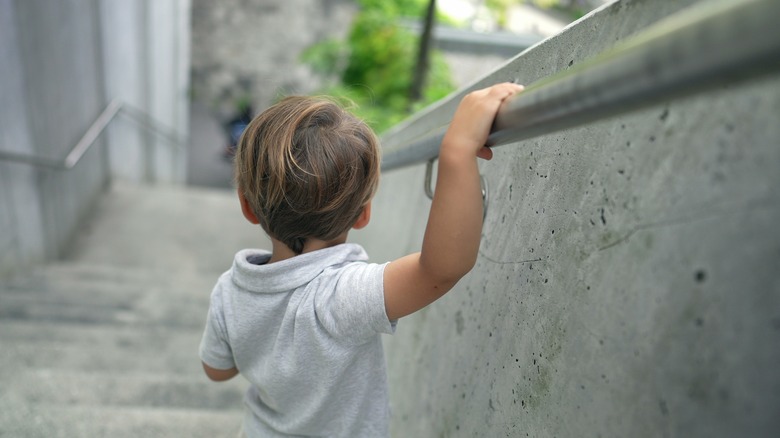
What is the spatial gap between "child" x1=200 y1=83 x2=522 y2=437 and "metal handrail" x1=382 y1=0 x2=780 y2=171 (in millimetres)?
168

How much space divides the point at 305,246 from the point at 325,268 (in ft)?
0.23

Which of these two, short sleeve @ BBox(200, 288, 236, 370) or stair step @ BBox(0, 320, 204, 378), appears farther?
stair step @ BBox(0, 320, 204, 378)

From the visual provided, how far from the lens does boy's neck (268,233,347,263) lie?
3.56 ft

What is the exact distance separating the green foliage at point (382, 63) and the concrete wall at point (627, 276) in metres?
3.62

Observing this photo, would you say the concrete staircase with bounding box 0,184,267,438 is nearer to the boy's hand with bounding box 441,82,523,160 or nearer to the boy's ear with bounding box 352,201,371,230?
the boy's ear with bounding box 352,201,371,230

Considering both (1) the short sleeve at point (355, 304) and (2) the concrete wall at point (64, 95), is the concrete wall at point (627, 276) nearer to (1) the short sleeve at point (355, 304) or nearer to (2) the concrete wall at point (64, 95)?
(1) the short sleeve at point (355, 304)

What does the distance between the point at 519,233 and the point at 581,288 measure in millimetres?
261

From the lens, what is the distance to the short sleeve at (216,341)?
3.94 feet

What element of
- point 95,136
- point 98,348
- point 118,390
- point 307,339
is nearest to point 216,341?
point 307,339

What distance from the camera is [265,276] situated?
3.53ft

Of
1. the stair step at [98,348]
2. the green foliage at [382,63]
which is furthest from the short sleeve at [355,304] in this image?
the green foliage at [382,63]

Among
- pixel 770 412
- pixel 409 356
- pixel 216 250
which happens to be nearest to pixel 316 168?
pixel 770 412

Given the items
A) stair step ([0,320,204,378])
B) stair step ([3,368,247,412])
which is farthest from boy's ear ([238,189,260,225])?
stair step ([0,320,204,378])

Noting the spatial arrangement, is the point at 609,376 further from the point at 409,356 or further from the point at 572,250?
the point at 409,356
